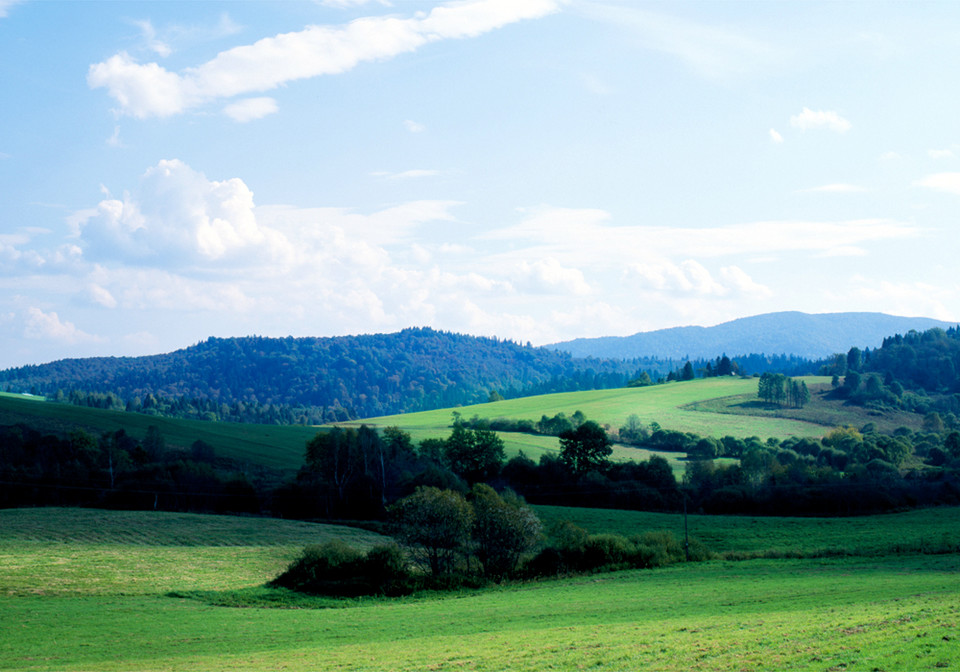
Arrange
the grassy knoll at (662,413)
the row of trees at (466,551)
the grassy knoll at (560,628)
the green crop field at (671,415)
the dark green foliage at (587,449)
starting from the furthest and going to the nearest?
the grassy knoll at (662,413) → the green crop field at (671,415) → the dark green foliage at (587,449) → the row of trees at (466,551) → the grassy knoll at (560,628)

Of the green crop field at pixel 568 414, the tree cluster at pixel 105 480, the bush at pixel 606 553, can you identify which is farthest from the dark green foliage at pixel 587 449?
the bush at pixel 606 553

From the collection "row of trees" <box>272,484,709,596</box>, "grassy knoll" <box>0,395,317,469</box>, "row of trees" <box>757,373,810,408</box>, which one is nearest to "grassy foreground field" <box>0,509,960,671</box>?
"row of trees" <box>272,484,709,596</box>

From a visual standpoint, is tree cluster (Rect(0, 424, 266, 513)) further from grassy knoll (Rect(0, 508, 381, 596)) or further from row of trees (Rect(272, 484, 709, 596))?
row of trees (Rect(272, 484, 709, 596))

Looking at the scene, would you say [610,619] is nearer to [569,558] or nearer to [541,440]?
[569,558]

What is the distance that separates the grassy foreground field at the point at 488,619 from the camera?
1955 cm

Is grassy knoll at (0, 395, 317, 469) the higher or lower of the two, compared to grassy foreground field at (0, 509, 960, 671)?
higher

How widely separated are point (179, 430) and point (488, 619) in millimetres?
101291

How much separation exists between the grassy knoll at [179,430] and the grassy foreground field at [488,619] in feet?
169

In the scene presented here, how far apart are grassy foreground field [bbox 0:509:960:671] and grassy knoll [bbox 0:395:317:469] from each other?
51488mm

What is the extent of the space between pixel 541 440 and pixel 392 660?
112 meters

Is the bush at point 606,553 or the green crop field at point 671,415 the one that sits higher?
the green crop field at point 671,415

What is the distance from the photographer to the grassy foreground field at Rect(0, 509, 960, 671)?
19.5m

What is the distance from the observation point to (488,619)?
1240 inches

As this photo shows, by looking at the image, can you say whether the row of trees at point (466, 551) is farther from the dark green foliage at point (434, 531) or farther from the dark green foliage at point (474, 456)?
the dark green foliage at point (474, 456)
